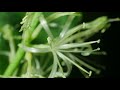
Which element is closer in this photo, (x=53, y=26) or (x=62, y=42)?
(x=62, y=42)

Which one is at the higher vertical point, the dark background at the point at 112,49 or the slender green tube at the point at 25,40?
the dark background at the point at 112,49

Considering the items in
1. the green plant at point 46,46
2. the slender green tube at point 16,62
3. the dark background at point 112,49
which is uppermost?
the dark background at point 112,49

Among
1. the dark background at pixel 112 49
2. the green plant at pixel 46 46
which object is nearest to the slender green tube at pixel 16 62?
the green plant at pixel 46 46

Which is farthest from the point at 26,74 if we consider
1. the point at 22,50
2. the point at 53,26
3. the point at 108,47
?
the point at 108,47

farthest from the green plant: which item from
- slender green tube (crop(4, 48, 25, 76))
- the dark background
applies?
the dark background

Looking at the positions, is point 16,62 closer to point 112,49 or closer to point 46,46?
point 46,46

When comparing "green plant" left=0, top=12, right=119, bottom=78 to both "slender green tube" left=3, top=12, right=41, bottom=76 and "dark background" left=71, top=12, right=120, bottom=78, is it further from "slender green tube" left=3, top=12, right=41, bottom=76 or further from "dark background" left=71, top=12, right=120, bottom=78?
"dark background" left=71, top=12, right=120, bottom=78

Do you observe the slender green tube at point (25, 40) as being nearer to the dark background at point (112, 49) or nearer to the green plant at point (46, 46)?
the green plant at point (46, 46)
